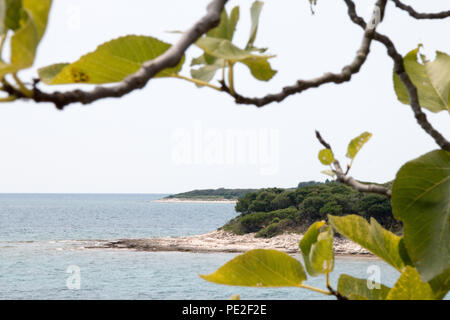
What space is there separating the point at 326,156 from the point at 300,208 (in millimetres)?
39097

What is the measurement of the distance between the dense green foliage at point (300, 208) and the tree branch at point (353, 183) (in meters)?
33.6

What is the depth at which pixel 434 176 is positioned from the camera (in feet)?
1.65

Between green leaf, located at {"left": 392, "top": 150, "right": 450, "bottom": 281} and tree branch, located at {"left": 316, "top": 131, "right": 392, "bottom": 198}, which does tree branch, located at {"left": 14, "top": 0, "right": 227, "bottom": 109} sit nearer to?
green leaf, located at {"left": 392, "top": 150, "right": 450, "bottom": 281}

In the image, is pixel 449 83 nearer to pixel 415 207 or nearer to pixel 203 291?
pixel 415 207

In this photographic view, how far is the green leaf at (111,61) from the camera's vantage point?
427mm

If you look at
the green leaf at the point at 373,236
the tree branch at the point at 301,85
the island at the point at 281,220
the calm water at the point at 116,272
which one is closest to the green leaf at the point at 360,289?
the green leaf at the point at 373,236

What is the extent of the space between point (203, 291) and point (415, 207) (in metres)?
33.5

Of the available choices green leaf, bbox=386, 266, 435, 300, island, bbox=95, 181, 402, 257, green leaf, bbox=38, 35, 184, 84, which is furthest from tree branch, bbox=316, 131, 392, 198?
island, bbox=95, 181, 402, 257

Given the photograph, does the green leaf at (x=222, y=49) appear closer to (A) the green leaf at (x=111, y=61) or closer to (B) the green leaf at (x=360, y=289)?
(A) the green leaf at (x=111, y=61)

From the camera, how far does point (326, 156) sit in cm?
76

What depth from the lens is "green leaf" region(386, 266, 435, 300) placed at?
1.85ft

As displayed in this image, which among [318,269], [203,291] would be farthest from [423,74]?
[203,291]

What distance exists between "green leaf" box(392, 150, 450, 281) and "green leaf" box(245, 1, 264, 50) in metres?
0.21
